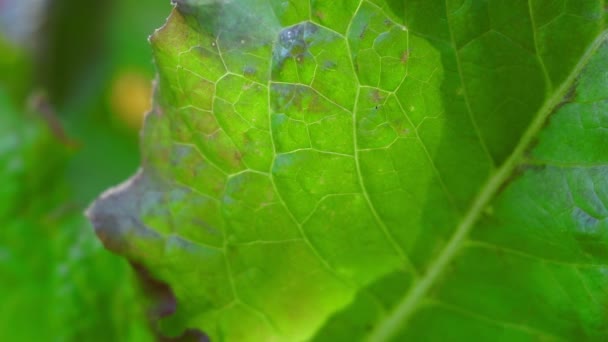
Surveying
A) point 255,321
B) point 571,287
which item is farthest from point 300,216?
point 571,287

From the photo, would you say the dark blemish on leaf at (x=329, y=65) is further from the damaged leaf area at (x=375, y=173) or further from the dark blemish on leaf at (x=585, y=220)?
the dark blemish on leaf at (x=585, y=220)

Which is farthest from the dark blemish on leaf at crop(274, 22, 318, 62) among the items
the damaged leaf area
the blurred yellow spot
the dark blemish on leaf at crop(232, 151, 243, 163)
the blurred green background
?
the blurred yellow spot

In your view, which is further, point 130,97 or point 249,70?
point 130,97

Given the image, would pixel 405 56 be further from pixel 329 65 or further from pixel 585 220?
pixel 585 220

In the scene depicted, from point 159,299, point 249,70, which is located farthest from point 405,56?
point 159,299

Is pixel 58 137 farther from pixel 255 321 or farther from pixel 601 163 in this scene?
pixel 601 163

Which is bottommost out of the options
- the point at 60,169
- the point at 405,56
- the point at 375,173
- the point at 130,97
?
the point at 130,97

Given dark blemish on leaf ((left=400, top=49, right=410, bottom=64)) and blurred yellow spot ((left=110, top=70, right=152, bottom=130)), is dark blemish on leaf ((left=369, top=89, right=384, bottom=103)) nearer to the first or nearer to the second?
dark blemish on leaf ((left=400, top=49, right=410, bottom=64))

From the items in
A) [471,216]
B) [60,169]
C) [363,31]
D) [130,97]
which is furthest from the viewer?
[130,97]
